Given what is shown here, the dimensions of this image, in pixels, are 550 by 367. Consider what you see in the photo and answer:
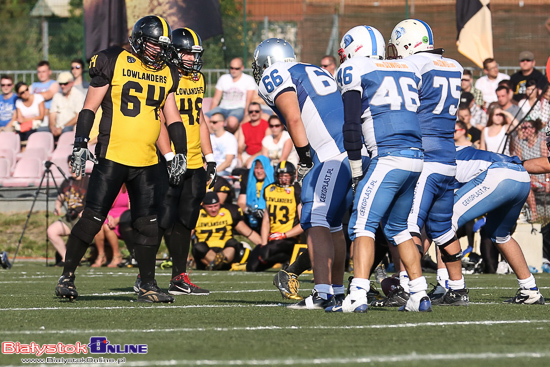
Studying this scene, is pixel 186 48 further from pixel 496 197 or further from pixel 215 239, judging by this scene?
pixel 215 239

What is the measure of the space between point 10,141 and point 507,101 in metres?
8.59

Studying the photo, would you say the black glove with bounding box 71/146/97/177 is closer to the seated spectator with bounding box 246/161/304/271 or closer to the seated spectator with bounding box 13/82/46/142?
the seated spectator with bounding box 246/161/304/271

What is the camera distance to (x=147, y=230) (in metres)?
7.25

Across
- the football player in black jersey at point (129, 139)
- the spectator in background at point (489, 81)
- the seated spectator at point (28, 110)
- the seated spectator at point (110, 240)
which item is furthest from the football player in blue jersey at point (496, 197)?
the seated spectator at point (28, 110)

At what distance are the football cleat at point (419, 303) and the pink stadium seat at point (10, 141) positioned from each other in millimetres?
11865

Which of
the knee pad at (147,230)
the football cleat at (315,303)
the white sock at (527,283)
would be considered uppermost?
the knee pad at (147,230)

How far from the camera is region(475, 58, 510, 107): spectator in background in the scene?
16.1 m

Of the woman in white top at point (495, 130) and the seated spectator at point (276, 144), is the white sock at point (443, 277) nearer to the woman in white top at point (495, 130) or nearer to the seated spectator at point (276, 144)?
the woman in white top at point (495, 130)

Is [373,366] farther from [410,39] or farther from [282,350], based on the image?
[410,39]

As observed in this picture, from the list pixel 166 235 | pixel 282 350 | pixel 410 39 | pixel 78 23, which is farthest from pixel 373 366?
pixel 78 23

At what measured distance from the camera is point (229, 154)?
15.1 meters

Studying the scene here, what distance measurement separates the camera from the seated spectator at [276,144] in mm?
14828

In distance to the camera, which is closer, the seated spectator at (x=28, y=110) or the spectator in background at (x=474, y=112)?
the spectator in background at (x=474, y=112)

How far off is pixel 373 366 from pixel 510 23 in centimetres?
1523
